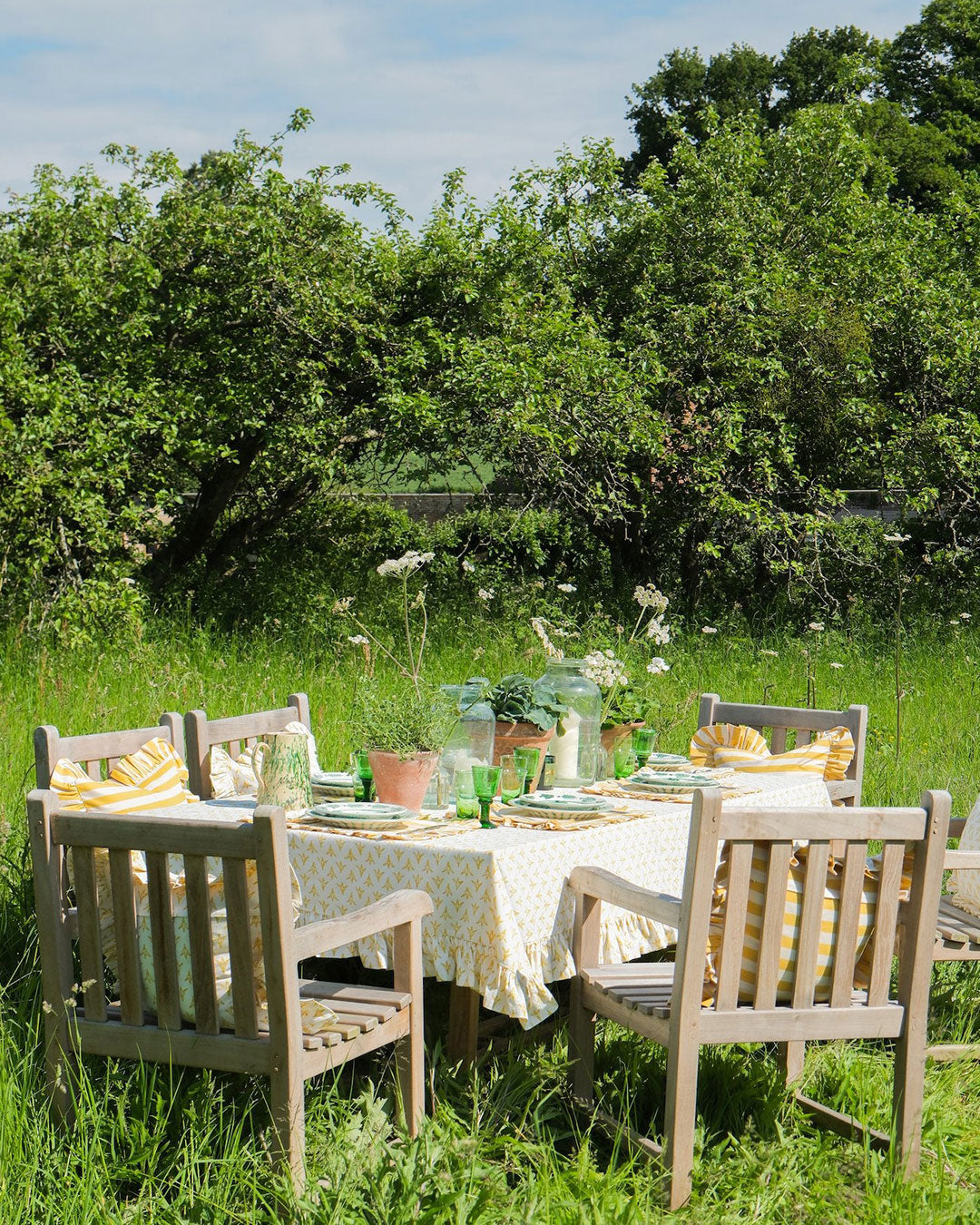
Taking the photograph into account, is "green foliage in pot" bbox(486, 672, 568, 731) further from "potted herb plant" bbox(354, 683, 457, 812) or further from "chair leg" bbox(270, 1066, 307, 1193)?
"chair leg" bbox(270, 1066, 307, 1193)

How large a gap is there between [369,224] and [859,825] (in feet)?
26.8

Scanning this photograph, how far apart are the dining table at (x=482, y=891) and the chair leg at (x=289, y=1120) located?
326mm

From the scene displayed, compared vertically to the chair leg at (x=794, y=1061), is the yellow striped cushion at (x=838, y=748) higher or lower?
higher

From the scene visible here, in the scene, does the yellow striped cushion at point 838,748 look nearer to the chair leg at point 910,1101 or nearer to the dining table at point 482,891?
the dining table at point 482,891

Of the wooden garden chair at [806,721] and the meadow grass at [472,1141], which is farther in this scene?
the wooden garden chair at [806,721]

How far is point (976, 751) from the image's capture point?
7816 millimetres

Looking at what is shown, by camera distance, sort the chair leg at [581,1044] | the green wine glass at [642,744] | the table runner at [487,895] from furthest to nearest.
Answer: the green wine glass at [642,744] < the chair leg at [581,1044] < the table runner at [487,895]

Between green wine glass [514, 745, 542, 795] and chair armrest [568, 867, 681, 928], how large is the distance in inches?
18.2

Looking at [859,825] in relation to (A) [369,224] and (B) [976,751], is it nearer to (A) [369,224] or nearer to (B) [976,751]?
(B) [976,751]

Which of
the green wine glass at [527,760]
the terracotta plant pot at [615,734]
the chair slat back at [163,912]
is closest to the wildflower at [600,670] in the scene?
the terracotta plant pot at [615,734]

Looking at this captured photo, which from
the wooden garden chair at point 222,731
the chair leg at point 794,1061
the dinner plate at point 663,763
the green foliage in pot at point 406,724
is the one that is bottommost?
the chair leg at point 794,1061

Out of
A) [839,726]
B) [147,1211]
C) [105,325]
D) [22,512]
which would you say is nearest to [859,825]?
[147,1211]

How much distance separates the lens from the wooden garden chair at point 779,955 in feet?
9.39

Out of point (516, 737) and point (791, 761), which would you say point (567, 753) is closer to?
point (516, 737)
